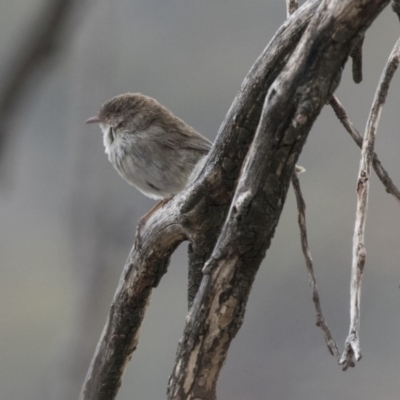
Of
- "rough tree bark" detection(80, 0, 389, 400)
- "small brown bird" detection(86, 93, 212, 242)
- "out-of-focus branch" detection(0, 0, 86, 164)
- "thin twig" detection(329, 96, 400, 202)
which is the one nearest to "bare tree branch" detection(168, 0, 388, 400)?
"rough tree bark" detection(80, 0, 389, 400)

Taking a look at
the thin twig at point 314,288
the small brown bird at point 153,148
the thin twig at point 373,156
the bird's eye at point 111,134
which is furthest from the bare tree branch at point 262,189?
the bird's eye at point 111,134

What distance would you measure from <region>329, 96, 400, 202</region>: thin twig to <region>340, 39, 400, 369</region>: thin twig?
0.14m

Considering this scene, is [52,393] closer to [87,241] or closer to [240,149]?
[87,241]

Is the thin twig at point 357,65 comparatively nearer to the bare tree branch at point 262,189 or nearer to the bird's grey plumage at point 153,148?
the bare tree branch at point 262,189

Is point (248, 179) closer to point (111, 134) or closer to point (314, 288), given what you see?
point (314, 288)

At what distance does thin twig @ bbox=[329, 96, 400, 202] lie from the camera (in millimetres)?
2505

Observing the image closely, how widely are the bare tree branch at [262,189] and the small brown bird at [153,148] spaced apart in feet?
7.84

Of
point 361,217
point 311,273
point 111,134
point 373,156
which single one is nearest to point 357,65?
point 373,156

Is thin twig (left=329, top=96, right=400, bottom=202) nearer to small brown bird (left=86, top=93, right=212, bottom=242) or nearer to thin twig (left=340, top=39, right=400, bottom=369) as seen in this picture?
thin twig (left=340, top=39, right=400, bottom=369)

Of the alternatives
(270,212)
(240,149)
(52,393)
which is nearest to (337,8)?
(270,212)

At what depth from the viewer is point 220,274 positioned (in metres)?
2.12

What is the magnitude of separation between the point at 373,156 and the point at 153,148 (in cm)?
251

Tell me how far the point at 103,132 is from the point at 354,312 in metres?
3.58

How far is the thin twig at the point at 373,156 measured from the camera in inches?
98.6
